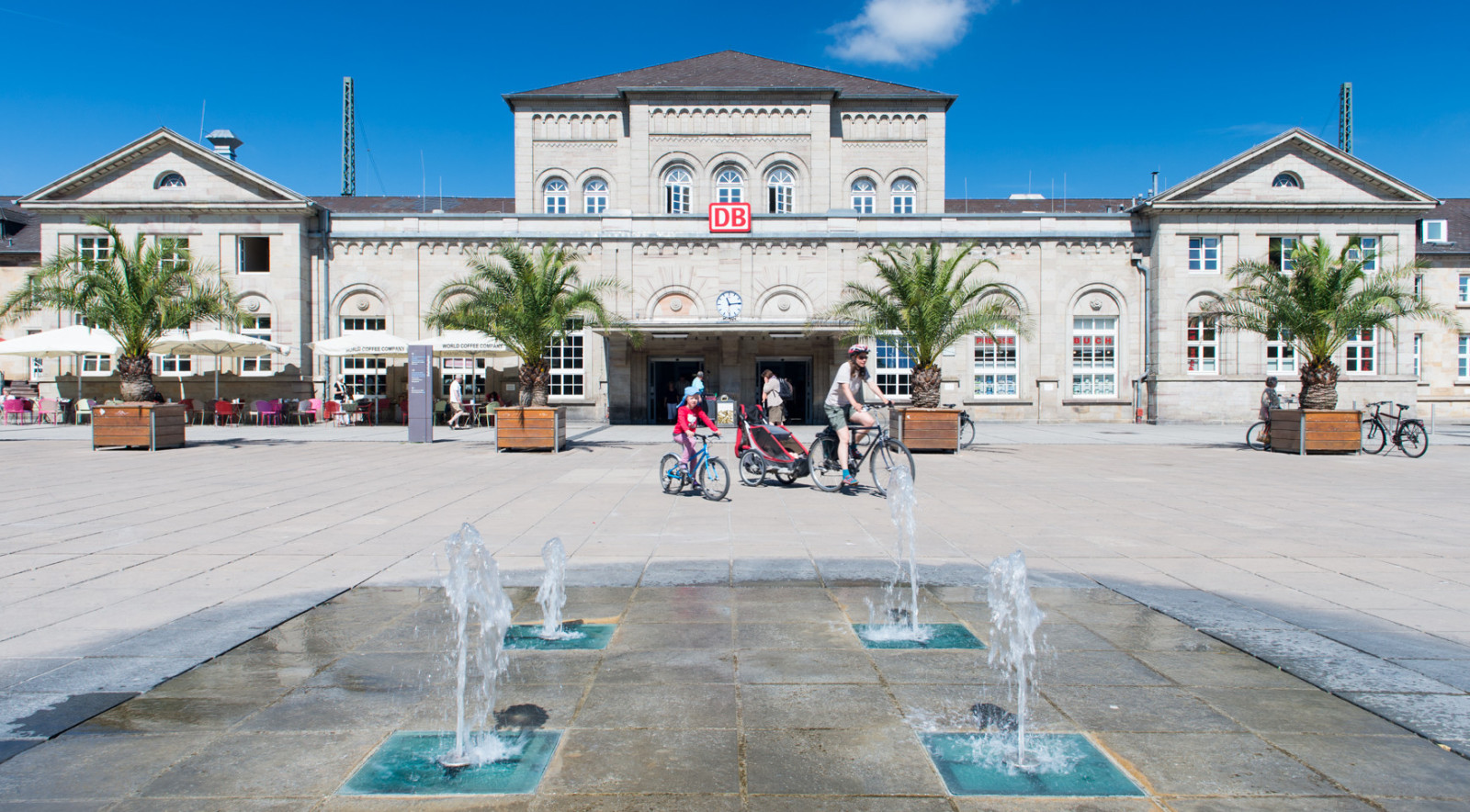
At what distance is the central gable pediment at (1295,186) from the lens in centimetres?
2880

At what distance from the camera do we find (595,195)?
3319 cm

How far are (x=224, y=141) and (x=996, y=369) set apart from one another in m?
34.9

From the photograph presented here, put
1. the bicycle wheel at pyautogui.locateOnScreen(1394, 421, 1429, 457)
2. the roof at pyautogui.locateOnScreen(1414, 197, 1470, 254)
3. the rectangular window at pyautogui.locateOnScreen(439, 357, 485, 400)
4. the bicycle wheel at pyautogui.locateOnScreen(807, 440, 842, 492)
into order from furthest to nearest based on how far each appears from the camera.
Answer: the roof at pyautogui.locateOnScreen(1414, 197, 1470, 254) → the rectangular window at pyautogui.locateOnScreen(439, 357, 485, 400) → the bicycle wheel at pyautogui.locateOnScreen(1394, 421, 1429, 457) → the bicycle wheel at pyautogui.locateOnScreen(807, 440, 842, 492)

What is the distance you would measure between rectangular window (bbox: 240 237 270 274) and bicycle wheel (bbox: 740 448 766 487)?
2574 centimetres

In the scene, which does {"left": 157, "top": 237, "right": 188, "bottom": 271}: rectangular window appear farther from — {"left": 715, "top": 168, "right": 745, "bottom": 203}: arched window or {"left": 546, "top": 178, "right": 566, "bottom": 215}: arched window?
{"left": 715, "top": 168, "right": 745, "bottom": 203}: arched window

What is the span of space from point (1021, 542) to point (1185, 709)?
399 cm

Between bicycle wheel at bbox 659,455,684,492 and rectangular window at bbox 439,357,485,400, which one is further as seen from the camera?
rectangular window at bbox 439,357,485,400

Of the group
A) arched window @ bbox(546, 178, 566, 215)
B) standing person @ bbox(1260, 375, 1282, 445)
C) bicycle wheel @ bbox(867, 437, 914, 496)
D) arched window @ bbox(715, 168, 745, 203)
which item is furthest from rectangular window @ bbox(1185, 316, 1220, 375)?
arched window @ bbox(546, 178, 566, 215)

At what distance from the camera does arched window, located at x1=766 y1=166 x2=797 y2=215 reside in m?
32.8

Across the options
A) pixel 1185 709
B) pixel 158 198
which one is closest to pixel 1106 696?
pixel 1185 709

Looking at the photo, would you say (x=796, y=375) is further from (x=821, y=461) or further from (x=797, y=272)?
(x=821, y=461)

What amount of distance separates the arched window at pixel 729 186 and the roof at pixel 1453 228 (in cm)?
2987

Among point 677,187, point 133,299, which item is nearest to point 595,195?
point 677,187

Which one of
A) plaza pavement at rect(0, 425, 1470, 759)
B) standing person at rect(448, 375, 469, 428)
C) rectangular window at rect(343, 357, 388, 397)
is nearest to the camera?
plaza pavement at rect(0, 425, 1470, 759)
